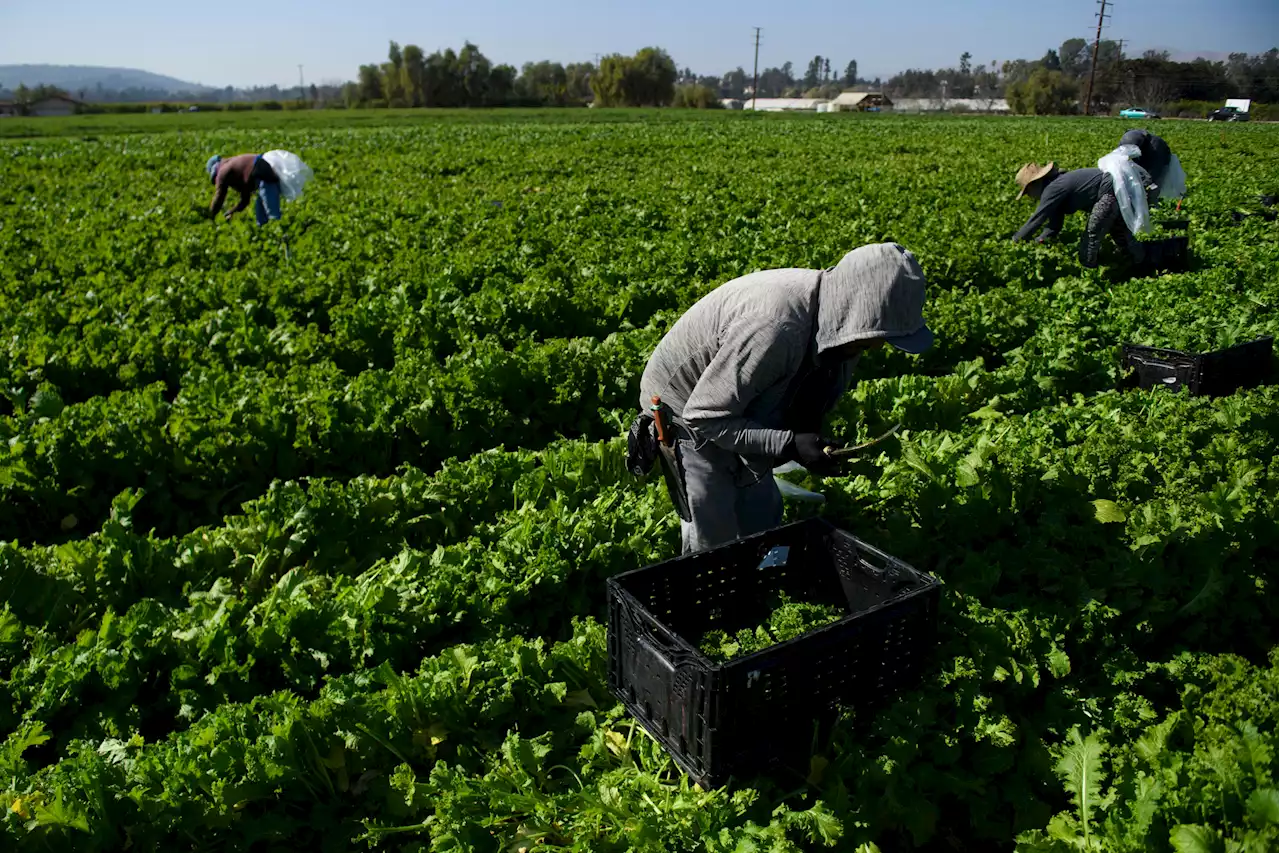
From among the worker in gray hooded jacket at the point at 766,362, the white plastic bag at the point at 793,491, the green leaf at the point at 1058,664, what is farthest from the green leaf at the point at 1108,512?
the worker in gray hooded jacket at the point at 766,362

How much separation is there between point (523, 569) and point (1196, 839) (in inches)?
120

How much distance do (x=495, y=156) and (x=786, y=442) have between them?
24.4 m

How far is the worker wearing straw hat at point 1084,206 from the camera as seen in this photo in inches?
440

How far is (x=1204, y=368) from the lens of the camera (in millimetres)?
6848

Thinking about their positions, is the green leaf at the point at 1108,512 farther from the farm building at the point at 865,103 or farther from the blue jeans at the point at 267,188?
the farm building at the point at 865,103

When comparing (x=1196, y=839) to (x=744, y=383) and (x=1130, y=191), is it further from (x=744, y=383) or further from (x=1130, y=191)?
(x=1130, y=191)

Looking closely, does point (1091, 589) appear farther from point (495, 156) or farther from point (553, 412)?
point (495, 156)

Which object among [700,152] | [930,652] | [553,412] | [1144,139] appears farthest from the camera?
[700,152]

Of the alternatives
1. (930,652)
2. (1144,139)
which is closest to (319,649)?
(930,652)

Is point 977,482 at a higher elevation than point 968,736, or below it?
higher

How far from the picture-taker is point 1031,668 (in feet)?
12.0

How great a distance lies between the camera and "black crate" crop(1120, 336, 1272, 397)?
6.88 meters

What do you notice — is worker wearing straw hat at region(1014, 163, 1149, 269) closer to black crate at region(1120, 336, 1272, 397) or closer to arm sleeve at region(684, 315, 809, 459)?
black crate at region(1120, 336, 1272, 397)

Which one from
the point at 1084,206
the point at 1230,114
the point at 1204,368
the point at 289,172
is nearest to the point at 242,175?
the point at 289,172
